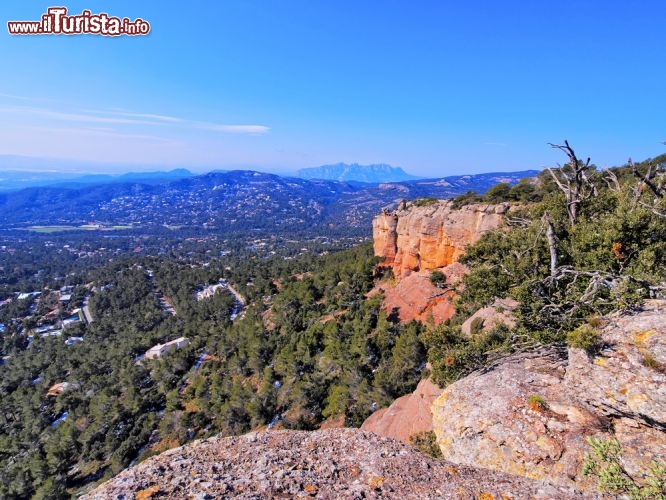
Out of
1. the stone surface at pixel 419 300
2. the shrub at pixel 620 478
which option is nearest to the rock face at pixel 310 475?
the shrub at pixel 620 478

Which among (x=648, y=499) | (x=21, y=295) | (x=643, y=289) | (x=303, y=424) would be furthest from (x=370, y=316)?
(x=21, y=295)

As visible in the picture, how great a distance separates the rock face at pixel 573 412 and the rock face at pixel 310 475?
75 cm

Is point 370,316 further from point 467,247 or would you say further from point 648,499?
point 648,499

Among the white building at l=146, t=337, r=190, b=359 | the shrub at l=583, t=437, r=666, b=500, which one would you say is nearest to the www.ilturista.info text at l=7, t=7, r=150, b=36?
the shrub at l=583, t=437, r=666, b=500

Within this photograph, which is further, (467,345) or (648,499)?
(467,345)

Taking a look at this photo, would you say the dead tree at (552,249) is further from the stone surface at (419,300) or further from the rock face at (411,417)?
the stone surface at (419,300)

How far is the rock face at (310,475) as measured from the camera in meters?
5.98

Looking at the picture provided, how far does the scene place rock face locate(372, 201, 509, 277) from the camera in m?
31.6

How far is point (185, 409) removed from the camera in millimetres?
35938

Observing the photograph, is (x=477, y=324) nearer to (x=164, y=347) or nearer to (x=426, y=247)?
(x=426, y=247)

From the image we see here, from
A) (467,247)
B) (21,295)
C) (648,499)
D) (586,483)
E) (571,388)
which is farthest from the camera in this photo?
(21,295)

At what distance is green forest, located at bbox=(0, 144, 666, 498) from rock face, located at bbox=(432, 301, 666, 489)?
28.5 inches

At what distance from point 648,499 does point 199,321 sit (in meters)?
62.9

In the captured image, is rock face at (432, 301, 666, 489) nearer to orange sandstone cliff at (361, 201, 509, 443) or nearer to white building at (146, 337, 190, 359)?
orange sandstone cliff at (361, 201, 509, 443)
